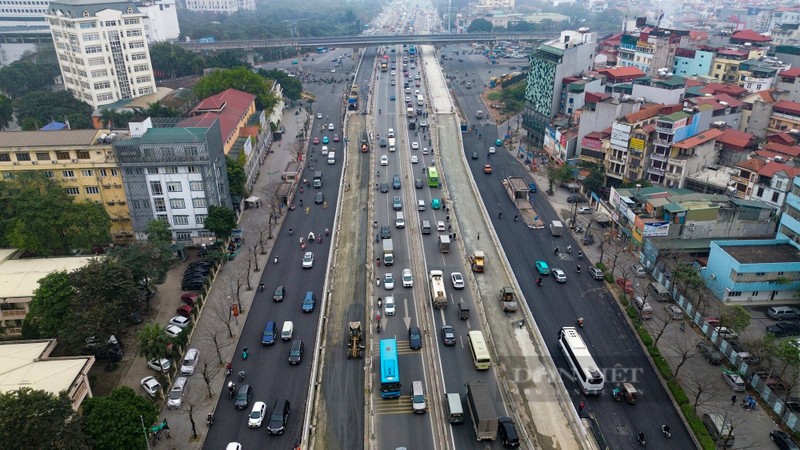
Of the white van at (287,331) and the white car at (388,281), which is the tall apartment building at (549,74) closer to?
the white car at (388,281)

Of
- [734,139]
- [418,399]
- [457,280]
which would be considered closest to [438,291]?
[457,280]

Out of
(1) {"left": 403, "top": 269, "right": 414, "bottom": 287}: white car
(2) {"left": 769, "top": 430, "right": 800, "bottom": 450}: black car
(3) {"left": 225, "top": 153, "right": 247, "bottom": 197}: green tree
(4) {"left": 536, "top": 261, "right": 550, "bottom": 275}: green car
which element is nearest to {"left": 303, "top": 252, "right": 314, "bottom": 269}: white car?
(1) {"left": 403, "top": 269, "right": 414, "bottom": 287}: white car

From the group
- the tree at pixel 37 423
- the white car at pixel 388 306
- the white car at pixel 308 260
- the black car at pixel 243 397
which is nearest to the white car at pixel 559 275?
the white car at pixel 388 306

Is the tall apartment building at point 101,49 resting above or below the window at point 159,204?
above

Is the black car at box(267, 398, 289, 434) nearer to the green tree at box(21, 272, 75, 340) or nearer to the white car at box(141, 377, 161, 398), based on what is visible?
the white car at box(141, 377, 161, 398)

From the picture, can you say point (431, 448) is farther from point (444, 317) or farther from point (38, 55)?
point (38, 55)
